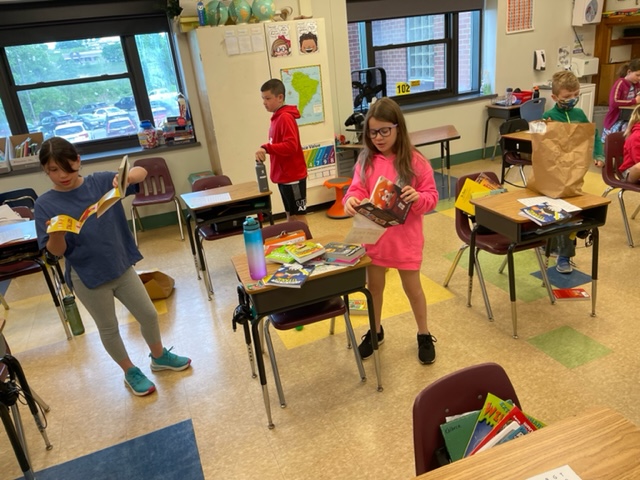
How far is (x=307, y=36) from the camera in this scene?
4738 mm

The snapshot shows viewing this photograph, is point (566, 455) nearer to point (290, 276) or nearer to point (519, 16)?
point (290, 276)

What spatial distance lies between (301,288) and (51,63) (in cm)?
443

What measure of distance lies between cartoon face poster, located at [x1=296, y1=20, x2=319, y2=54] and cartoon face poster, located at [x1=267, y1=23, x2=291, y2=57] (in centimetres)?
13

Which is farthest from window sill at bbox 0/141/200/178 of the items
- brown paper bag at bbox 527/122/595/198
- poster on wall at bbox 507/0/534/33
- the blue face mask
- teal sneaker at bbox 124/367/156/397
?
poster on wall at bbox 507/0/534/33

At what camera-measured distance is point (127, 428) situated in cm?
245

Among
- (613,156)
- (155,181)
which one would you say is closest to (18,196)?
(155,181)

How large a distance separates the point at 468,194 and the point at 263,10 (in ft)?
9.63

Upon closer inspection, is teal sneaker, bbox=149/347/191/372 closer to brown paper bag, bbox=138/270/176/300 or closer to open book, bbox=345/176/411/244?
brown paper bag, bbox=138/270/176/300

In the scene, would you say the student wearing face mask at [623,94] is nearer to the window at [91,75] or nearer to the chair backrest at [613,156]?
the chair backrest at [613,156]

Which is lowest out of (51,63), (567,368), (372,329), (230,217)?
(567,368)

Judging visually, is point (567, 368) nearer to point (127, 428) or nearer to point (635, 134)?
point (635, 134)

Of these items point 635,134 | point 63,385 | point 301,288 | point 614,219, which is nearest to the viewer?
point 301,288

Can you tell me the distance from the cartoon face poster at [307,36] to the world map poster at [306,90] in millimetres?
175

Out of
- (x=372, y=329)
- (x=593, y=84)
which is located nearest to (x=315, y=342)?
(x=372, y=329)
